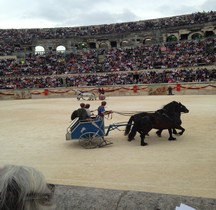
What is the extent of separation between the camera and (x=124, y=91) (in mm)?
30750

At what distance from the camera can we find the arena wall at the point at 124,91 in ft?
88.9

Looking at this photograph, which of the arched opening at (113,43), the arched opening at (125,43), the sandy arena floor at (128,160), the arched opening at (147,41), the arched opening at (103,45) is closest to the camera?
the sandy arena floor at (128,160)

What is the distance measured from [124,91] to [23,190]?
29548 mm

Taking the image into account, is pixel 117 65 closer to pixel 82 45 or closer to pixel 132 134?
pixel 82 45

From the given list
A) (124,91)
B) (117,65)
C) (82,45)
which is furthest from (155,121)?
(82,45)

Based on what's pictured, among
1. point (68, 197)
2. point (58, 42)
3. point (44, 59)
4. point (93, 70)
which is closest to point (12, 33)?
point (58, 42)

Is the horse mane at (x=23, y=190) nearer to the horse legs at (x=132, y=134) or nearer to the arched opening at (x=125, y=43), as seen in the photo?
the horse legs at (x=132, y=134)

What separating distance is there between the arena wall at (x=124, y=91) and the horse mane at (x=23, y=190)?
2685 centimetres

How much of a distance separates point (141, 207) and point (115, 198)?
239 mm

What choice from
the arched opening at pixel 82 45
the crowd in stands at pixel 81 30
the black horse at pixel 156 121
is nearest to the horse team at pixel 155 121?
the black horse at pixel 156 121

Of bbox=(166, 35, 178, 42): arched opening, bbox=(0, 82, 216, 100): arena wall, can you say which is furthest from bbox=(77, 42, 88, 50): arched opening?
bbox=(0, 82, 216, 100): arena wall

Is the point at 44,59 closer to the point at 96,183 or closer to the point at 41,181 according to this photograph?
the point at 96,183

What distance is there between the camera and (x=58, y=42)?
48.4 metres

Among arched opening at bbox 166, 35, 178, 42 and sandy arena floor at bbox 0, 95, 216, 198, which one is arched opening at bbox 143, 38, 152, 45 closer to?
arched opening at bbox 166, 35, 178, 42
